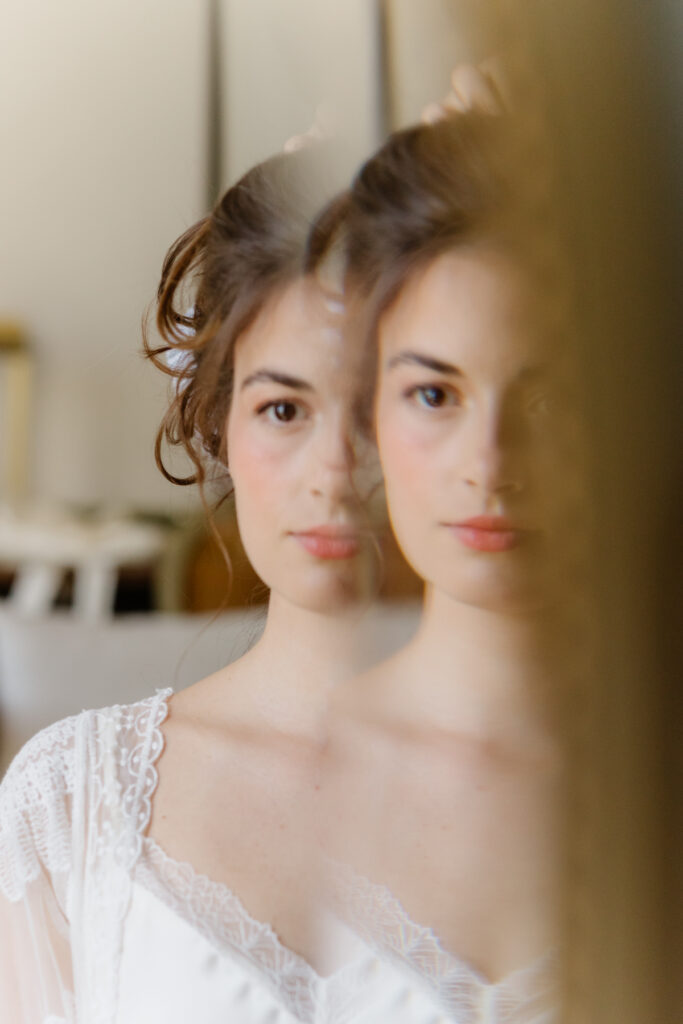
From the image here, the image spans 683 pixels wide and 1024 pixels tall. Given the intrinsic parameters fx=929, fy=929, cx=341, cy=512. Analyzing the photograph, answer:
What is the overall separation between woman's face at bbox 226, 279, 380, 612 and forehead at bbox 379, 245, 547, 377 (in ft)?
0.06

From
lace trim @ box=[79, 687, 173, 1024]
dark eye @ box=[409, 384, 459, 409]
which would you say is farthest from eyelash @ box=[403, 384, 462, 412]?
lace trim @ box=[79, 687, 173, 1024]

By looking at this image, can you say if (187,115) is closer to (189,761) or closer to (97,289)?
(97,289)

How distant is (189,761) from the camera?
0.27 meters

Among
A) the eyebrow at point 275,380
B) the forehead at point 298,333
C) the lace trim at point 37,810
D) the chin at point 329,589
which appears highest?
the forehead at point 298,333

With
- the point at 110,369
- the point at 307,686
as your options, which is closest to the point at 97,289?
the point at 110,369

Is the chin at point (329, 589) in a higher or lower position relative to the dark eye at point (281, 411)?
lower

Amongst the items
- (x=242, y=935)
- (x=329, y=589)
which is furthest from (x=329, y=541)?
(x=242, y=935)

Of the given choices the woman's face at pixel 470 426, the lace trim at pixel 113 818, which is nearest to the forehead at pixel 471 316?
the woman's face at pixel 470 426

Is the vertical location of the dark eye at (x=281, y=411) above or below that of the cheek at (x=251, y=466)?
above

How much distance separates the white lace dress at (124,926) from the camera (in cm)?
26

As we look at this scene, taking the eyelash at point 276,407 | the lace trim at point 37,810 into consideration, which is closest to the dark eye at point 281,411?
the eyelash at point 276,407

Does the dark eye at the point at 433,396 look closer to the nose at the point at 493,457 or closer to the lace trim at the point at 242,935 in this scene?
the nose at the point at 493,457

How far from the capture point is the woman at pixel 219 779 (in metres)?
0.25

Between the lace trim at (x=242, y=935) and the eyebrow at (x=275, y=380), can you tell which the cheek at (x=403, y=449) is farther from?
the lace trim at (x=242, y=935)
